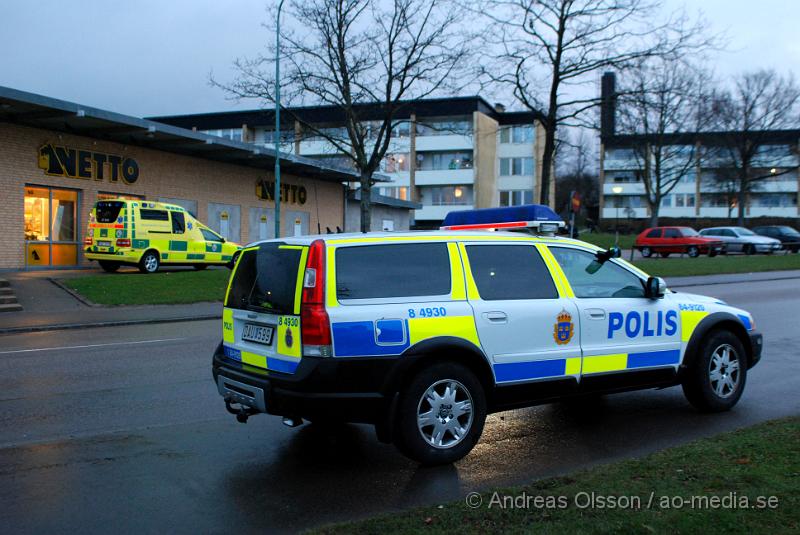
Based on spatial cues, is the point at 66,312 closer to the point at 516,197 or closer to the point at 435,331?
the point at 435,331

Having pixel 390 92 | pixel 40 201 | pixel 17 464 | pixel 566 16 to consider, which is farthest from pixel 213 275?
pixel 17 464

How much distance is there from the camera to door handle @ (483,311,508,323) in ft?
17.4

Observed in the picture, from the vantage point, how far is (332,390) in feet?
15.7

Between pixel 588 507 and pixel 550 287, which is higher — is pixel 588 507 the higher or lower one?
the lower one

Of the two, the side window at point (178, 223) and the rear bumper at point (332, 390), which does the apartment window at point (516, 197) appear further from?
the rear bumper at point (332, 390)

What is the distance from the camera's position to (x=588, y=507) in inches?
153

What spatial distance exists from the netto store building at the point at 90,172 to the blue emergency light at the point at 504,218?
15.1m

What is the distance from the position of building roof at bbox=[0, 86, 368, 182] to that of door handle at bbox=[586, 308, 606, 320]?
1853cm

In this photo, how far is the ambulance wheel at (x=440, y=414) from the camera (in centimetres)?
495

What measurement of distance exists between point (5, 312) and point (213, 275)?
6.87 metres

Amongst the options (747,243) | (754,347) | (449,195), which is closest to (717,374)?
(754,347)

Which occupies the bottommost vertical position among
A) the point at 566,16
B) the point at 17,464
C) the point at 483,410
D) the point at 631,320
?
the point at 17,464

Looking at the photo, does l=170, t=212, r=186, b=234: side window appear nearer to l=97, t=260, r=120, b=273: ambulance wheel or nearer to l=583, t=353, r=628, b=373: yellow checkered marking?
l=97, t=260, r=120, b=273: ambulance wheel

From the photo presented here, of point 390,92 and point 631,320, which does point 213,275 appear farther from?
point 631,320
